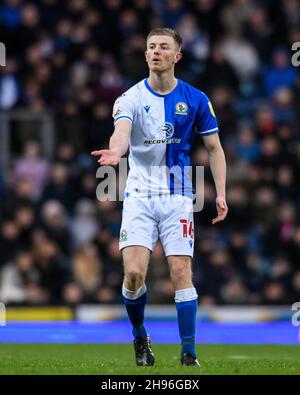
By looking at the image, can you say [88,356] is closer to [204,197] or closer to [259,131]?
[204,197]

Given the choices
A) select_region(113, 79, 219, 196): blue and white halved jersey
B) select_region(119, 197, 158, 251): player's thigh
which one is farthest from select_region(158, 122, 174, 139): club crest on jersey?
select_region(119, 197, 158, 251): player's thigh

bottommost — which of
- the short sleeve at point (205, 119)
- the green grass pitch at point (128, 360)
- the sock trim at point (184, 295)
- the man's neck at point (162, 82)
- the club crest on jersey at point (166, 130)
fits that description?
the green grass pitch at point (128, 360)

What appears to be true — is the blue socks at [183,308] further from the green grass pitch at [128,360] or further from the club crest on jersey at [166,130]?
the club crest on jersey at [166,130]

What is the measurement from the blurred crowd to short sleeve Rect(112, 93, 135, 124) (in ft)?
26.9

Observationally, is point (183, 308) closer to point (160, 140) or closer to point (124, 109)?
point (160, 140)

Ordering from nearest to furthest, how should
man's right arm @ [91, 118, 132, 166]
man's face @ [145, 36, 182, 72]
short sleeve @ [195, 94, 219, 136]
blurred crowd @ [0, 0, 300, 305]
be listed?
man's right arm @ [91, 118, 132, 166], man's face @ [145, 36, 182, 72], short sleeve @ [195, 94, 219, 136], blurred crowd @ [0, 0, 300, 305]

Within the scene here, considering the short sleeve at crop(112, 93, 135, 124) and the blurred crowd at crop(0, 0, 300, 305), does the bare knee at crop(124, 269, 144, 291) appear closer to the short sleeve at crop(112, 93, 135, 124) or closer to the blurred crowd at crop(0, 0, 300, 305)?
the short sleeve at crop(112, 93, 135, 124)

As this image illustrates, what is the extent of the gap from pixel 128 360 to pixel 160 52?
2990 millimetres

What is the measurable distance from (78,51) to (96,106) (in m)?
1.34

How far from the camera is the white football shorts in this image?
9102mm

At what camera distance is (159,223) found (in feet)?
30.4

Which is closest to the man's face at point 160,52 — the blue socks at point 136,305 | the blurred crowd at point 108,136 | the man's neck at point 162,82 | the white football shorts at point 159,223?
the man's neck at point 162,82

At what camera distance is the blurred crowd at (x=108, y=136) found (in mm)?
17484

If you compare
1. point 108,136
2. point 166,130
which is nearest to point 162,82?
point 166,130
